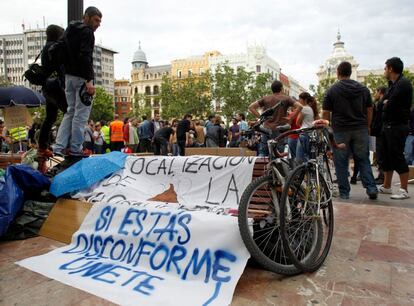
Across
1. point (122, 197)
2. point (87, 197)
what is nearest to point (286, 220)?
point (122, 197)

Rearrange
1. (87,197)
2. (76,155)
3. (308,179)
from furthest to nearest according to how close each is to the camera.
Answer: (76,155) < (87,197) < (308,179)

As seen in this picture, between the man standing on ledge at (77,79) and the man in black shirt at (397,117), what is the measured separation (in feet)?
14.4

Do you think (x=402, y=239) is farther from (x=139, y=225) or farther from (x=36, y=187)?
(x=36, y=187)

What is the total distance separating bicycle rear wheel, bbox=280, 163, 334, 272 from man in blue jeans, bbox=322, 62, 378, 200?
270 cm

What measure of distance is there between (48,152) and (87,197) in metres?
1.34

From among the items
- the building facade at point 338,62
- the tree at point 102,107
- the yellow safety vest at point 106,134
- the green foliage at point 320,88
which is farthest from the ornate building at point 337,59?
the yellow safety vest at point 106,134

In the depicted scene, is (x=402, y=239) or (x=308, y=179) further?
(x=402, y=239)

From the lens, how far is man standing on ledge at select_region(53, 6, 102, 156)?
14.5 ft

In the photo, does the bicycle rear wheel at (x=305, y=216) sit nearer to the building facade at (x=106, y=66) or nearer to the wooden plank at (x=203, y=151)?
the wooden plank at (x=203, y=151)

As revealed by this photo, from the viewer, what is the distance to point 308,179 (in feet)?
9.58

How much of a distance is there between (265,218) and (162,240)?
2.91 feet

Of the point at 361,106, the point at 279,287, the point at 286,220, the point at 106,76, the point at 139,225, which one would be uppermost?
the point at 106,76

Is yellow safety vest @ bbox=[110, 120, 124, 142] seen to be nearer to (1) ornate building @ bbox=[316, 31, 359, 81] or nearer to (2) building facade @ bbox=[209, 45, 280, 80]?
(2) building facade @ bbox=[209, 45, 280, 80]

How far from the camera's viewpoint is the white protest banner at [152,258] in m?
2.43
